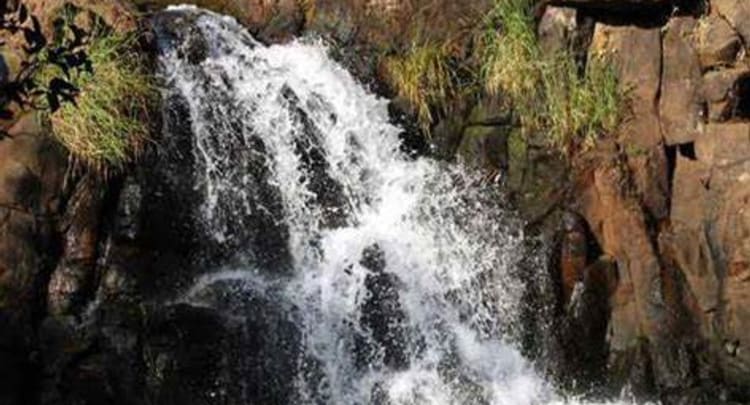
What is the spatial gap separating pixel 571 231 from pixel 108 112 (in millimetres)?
3572

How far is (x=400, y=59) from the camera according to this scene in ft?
31.1

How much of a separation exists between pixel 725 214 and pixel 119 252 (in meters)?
4.40

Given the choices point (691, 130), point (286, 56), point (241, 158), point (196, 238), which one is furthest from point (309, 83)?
point (691, 130)

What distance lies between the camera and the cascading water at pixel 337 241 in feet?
26.7

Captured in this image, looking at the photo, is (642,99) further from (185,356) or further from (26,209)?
(26,209)

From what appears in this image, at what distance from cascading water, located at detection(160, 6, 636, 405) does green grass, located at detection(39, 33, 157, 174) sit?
441mm

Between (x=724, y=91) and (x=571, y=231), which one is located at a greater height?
(x=724, y=91)

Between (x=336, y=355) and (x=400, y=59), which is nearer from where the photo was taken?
(x=336, y=355)

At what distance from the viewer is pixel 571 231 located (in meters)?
8.65

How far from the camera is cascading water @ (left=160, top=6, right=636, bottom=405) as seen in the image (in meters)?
8.12

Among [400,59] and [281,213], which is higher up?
[400,59]

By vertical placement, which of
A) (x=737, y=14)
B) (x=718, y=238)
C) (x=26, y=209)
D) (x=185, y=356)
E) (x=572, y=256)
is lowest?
(x=185, y=356)

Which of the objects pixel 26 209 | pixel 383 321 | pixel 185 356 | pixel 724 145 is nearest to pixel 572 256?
pixel 724 145

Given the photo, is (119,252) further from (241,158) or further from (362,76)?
(362,76)
